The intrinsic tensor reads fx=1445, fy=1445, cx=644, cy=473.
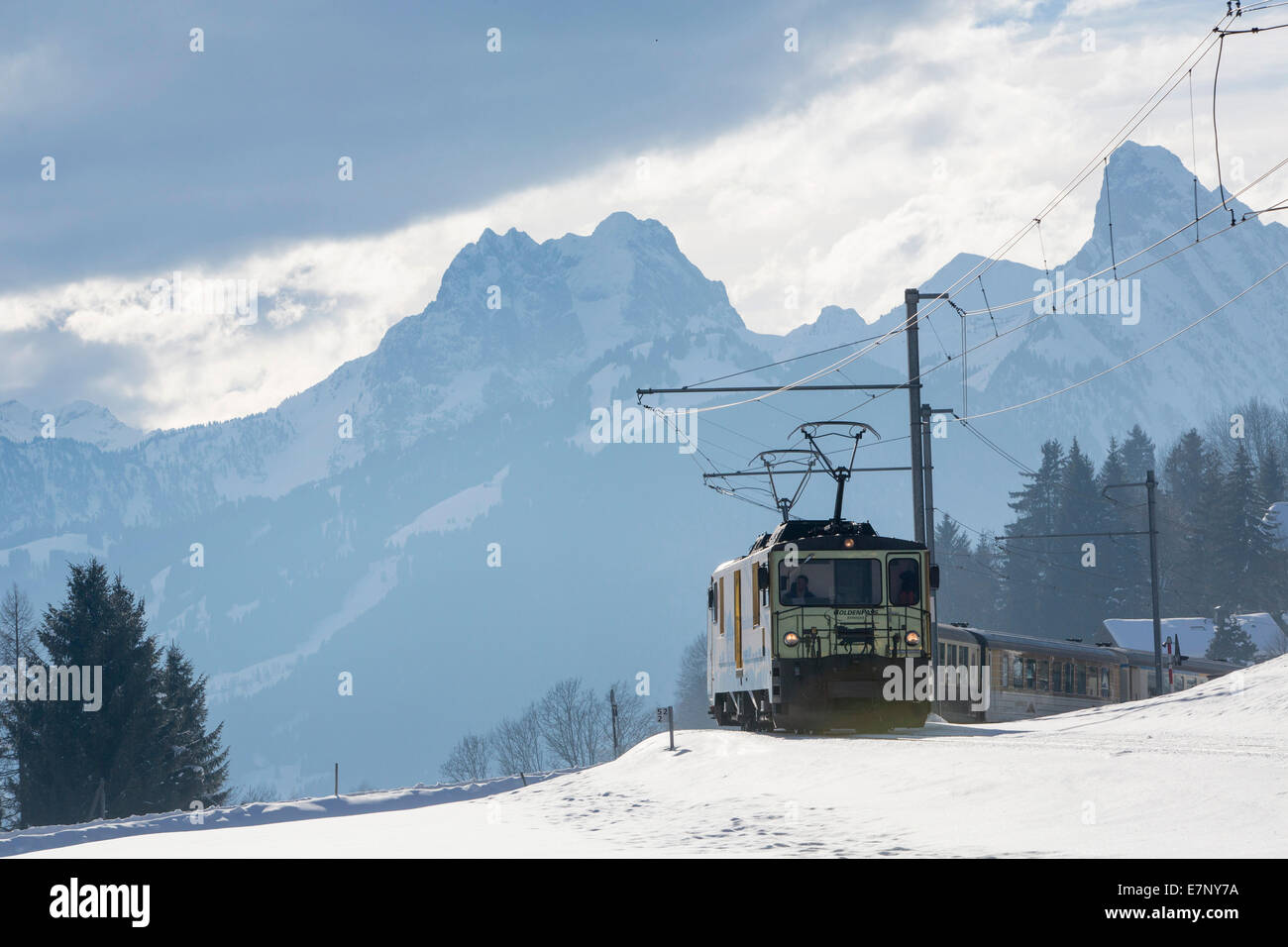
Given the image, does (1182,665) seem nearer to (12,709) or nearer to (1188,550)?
(12,709)

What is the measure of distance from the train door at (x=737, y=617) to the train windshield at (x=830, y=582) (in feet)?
11.0

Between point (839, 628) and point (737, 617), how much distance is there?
4.29 m

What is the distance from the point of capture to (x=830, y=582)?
86.8ft

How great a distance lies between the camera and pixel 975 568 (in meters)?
151

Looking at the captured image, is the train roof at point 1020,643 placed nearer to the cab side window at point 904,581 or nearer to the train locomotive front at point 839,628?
the cab side window at point 904,581

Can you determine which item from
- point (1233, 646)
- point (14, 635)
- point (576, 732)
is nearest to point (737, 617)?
point (14, 635)

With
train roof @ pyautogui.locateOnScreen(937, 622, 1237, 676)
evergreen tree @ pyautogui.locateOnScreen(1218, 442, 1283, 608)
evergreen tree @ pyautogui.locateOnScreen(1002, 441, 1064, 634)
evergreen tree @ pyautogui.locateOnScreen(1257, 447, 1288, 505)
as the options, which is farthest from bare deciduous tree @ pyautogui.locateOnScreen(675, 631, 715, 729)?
train roof @ pyautogui.locateOnScreen(937, 622, 1237, 676)

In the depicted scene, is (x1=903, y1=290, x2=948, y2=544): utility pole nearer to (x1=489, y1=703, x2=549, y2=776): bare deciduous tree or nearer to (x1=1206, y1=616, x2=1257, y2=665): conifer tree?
(x1=1206, y1=616, x2=1257, y2=665): conifer tree

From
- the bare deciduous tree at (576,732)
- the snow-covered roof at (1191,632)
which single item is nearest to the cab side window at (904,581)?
the snow-covered roof at (1191,632)

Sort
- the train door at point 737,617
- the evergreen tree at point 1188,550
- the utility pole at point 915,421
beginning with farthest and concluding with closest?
1. the evergreen tree at point 1188,550
2. the utility pole at point 915,421
3. the train door at point 737,617

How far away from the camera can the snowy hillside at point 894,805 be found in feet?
38.4

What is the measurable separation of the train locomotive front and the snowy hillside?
2570mm

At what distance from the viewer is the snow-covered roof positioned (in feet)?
323
